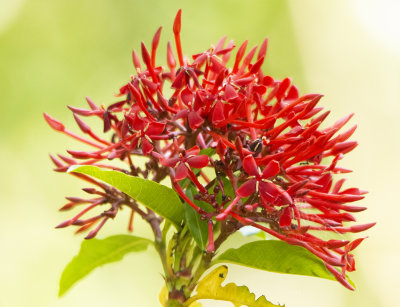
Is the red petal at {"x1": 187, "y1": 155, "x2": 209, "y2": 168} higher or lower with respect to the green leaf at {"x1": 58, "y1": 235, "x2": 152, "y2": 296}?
higher

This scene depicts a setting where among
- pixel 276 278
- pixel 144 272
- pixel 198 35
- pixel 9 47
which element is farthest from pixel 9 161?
pixel 276 278

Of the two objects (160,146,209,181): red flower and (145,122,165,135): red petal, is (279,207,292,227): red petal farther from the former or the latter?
(145,122,165,135): red petal

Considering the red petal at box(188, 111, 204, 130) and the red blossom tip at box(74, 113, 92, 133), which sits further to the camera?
the red blossom tip at box(74, 113, 92, 133)

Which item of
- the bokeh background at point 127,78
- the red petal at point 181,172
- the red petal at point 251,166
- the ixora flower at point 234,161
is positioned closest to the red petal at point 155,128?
the ixora flower at point 234,161

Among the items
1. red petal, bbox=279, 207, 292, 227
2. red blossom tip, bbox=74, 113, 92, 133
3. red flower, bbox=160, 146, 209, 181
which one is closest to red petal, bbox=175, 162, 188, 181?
red flower, bbox=160, 146, 209, 181

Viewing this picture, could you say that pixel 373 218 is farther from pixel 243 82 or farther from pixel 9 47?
pixel 243 82

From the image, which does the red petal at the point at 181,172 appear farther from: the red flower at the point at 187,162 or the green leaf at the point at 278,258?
the green leaf at the point at 278,258
